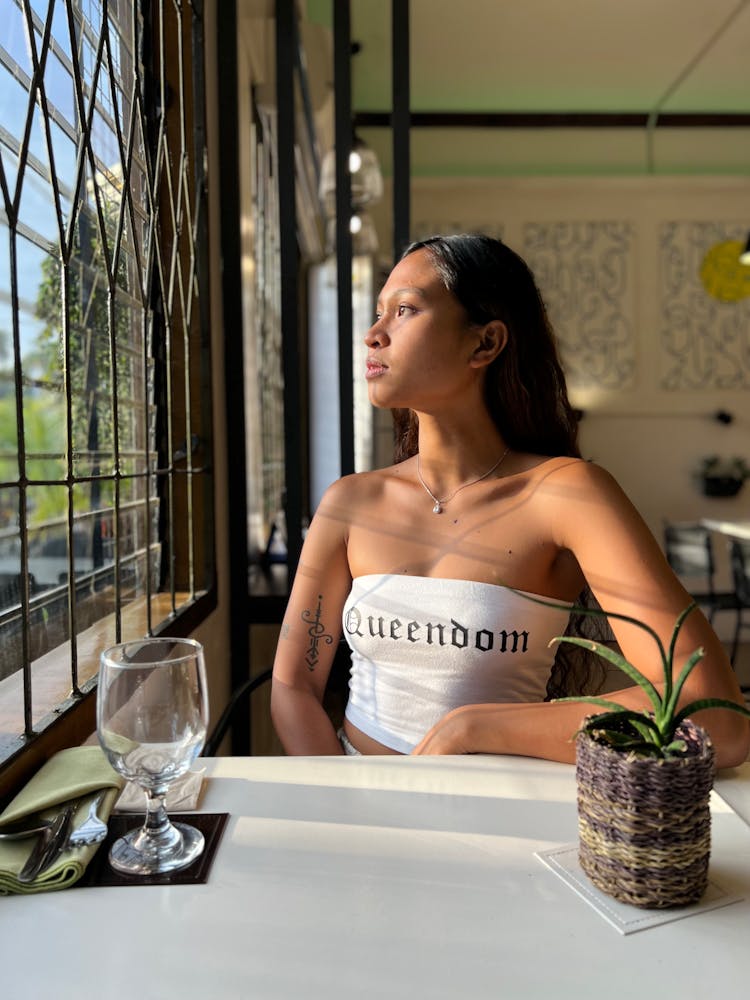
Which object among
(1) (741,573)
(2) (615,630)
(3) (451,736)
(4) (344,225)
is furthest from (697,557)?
(3) (451,736)

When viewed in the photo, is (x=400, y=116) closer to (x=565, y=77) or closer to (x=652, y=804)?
(x=652, y=804)

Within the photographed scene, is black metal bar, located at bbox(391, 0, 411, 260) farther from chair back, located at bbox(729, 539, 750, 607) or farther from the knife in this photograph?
chair back, located at bbox(729, 539, 750, 607)

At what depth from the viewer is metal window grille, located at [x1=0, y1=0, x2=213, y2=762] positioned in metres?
1.10

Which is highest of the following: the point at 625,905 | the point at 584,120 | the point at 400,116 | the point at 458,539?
the point at 584,120

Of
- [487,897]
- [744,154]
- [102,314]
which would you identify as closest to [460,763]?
[487,897]

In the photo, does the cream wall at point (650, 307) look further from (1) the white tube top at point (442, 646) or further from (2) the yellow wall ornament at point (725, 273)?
(1) the white tube top at point (442, 646)

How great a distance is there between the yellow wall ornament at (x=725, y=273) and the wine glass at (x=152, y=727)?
21.7 feet

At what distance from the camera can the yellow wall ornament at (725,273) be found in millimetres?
6516

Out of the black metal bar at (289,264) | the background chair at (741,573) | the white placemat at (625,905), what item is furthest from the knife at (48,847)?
the background chair at (741,573)

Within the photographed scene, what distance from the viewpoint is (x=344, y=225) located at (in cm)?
213

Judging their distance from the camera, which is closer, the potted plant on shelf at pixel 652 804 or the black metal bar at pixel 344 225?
the potted plant on shelf at pixel 652 804

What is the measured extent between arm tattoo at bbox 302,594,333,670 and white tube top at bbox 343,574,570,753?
9 centimetres

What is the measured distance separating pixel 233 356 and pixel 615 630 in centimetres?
129

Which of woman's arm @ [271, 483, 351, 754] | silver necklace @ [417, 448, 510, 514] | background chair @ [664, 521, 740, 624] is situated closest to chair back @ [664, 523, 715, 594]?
background chair @ [664, 521, 740, 624]
